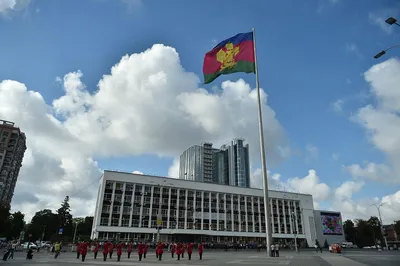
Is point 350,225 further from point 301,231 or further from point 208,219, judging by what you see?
point 208,219

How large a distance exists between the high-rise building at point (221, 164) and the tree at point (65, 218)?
2369 inches

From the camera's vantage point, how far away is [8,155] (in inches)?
3996

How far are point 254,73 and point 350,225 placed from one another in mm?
126047

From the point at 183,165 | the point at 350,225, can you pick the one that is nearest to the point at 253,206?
the point at 350,225

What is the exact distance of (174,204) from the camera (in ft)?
254

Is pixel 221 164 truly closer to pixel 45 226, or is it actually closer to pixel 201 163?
pixel 201 163

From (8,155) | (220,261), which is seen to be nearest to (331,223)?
(220,261)

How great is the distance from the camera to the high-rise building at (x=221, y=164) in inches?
5956

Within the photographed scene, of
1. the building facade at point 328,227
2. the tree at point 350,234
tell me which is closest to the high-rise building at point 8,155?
Answer: the building facade at point 328,227

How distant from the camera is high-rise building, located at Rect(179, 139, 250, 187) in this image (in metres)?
151

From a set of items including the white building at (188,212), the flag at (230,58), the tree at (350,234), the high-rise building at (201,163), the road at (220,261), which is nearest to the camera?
the road at (220,261)

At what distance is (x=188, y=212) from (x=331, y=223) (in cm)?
5214

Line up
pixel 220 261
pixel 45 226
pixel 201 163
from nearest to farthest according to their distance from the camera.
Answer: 1. pixel 220 261
2. pixel 45 226
3. pixel 201 163

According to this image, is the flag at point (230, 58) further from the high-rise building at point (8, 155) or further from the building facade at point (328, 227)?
the high-rise building at point (8, 155)
